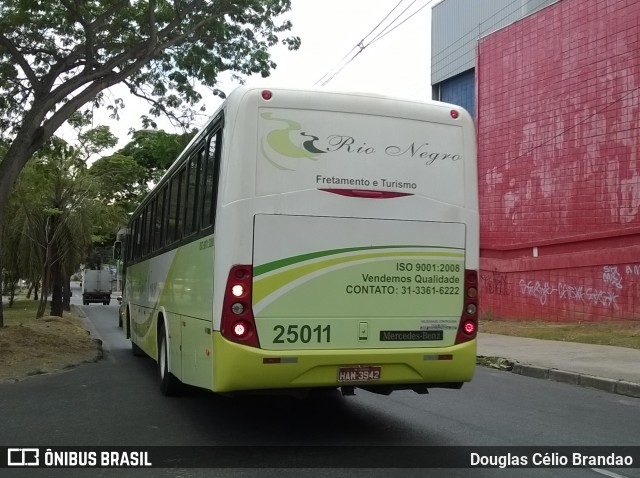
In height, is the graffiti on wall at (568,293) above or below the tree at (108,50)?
below

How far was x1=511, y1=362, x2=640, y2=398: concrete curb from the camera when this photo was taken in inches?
378

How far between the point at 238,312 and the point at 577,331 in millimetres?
13013

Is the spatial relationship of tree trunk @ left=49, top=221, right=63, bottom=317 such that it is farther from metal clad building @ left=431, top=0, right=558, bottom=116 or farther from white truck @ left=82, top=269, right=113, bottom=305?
white truck @ left=82, top=269, right=113, bottom=305

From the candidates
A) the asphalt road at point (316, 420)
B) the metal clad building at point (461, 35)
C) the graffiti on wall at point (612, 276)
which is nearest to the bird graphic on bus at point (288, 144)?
the asphalt road at point (316, 420)

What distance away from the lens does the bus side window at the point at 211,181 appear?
6219 mm

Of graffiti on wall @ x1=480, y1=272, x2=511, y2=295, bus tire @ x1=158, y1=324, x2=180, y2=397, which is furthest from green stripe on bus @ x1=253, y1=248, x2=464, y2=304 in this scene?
graffiti on wall @ x1=480, y1=272, x2=511, y2=295

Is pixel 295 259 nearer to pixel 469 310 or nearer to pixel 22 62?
pixel 469 310

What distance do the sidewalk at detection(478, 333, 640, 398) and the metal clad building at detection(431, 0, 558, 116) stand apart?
12700mm

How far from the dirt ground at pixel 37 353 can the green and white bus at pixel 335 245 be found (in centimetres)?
600

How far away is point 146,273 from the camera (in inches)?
441

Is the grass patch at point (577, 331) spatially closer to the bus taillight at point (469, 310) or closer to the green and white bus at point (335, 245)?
the bus taillight at point (469, 310)

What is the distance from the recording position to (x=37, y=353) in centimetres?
1277

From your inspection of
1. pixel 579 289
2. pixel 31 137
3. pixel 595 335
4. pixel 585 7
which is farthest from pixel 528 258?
pixel 31 137

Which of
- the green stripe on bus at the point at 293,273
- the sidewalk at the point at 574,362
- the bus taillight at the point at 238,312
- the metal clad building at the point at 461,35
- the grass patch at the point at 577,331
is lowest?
the sidewalk at the point at 574,362
